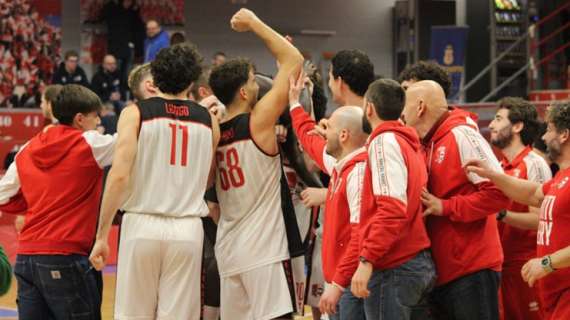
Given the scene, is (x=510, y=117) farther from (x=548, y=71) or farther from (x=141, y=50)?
(x=548, y=71)

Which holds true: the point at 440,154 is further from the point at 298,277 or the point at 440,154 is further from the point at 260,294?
the point at 260,294

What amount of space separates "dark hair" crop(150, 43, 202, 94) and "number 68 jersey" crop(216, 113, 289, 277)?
0.41m

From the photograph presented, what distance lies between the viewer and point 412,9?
2173 cm

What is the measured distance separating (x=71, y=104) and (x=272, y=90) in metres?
1.36

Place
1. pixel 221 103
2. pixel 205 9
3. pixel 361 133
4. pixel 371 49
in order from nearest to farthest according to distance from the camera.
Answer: pixel 361 133 < pixel 221 103 < pixel 205 9 < pixel 371 49

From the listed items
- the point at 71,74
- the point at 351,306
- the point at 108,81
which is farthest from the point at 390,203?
the point at 108,81

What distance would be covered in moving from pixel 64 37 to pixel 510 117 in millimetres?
13978

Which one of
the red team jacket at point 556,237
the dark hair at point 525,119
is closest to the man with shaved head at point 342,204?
the red team jacket at point 556,237

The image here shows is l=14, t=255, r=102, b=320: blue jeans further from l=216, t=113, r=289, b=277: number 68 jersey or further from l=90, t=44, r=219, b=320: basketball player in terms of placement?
l=216, t=113, r=289, b=277: number 68 jersey

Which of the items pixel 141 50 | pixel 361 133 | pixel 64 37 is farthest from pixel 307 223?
pixel 64 37

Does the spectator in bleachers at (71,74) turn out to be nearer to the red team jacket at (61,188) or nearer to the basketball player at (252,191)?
the red team jacket at (61,188)

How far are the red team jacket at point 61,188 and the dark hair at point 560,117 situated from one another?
2687 mm

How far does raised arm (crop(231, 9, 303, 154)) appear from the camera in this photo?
5953 millimetres

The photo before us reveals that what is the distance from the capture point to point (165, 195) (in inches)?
226
